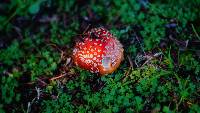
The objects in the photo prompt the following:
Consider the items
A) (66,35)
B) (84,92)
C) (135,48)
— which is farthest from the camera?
(66,35)

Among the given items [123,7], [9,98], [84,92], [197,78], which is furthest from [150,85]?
[9,98]

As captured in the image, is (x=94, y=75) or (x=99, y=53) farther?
(x=94, y=75)

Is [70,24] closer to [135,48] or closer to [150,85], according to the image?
[135,48]

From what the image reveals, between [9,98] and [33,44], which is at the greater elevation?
[33,44]
